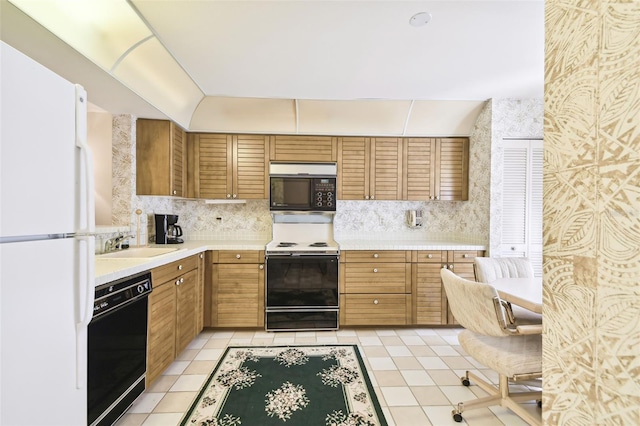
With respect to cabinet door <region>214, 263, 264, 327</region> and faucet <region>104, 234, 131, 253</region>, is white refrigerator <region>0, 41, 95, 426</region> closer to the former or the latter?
faucet <region>104, 234, 131, 253</region>

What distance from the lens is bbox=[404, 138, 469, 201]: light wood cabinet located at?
340 cm

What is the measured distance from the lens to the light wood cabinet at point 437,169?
11.2ft

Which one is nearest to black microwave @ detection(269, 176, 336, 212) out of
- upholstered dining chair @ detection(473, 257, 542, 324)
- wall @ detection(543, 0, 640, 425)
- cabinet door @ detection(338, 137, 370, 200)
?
cabinet door @ detection(338, 137, 370, 200)

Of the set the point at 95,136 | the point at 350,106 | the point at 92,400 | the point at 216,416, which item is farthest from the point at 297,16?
the point at 216,416

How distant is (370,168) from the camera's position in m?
3.38

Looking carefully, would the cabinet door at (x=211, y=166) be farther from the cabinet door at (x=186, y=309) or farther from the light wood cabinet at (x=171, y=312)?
the cabinet door at (x=186, y=309)

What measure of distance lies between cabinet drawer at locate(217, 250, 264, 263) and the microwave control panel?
0.86m

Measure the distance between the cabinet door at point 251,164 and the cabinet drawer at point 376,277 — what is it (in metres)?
1.32

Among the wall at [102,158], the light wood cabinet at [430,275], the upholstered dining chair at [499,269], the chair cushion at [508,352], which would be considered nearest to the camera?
the chair cushion at [508,352]

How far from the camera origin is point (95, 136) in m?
2.72

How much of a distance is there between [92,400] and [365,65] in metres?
2.82

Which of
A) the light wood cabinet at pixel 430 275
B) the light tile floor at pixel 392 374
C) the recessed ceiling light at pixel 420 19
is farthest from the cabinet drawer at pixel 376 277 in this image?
the recessed ceiling light at pixel 420 19

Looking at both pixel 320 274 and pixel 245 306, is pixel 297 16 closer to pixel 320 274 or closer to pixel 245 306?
pixel 320 274

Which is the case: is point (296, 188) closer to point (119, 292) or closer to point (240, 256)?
point (240, 256)
